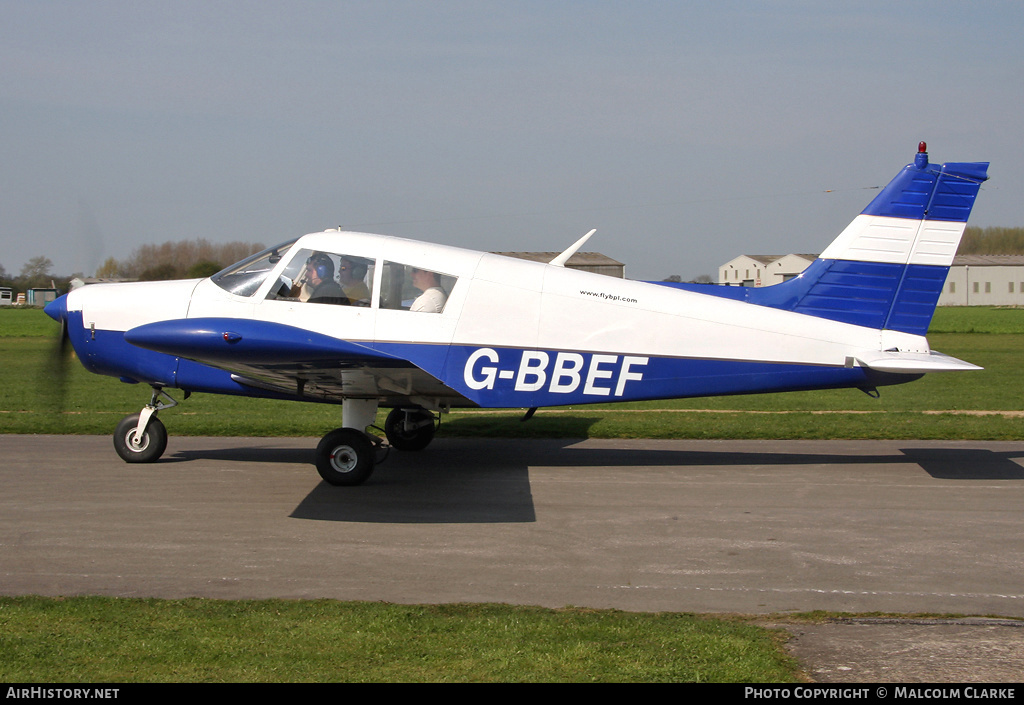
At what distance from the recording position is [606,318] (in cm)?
865

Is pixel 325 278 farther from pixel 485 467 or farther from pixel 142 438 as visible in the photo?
pixel 142 438

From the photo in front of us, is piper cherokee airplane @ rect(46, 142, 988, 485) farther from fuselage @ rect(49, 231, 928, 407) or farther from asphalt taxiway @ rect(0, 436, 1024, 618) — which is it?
asphalt taxiway @ rect(0, 436, 1024, 618)

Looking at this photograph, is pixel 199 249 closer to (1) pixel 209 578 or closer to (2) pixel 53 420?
(2) pixel 53 420

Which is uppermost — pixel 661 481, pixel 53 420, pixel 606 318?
pixel 606 318

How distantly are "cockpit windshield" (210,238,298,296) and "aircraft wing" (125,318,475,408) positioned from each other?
887mm

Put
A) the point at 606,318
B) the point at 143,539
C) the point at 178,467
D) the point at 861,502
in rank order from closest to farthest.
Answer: the point at 143,539 → the point at 861,502 → the point at 606,318 → the point at 178,467

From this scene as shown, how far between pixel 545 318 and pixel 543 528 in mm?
2377

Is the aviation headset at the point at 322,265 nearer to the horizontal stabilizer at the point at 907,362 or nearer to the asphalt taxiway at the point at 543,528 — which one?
the asphalt taxiway at the point at 543,528

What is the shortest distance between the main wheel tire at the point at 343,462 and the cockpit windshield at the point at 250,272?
1677 mm

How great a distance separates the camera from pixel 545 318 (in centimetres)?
856

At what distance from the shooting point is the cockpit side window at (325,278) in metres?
8.42

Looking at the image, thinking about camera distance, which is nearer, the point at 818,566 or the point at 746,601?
the point at 746,601

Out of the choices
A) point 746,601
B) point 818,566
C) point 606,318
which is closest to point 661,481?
point 606,318
